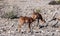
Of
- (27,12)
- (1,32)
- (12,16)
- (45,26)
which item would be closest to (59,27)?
(45,26)

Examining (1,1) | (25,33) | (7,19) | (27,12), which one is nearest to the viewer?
(25,33)

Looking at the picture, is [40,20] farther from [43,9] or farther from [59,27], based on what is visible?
[43,9]

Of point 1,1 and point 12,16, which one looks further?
point 1,1

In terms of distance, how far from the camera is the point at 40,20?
14352 millimetres

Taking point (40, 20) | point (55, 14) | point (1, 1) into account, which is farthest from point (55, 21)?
point (1, 1)

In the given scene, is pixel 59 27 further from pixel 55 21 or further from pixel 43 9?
pixel 43 9

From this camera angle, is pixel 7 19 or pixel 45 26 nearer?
pixel 45 26

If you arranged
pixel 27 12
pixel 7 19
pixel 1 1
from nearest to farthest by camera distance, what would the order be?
1. pixel 7 19
2. pixel 27 12
3. pixel 1 1

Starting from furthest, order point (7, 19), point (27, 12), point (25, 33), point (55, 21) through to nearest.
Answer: point (27, 12)
point (7, 19)
point (55, 21)
point (25, 33)

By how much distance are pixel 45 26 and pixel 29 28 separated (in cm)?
155

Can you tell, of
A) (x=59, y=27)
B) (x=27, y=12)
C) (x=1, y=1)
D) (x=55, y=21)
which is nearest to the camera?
(x=59, y=27)

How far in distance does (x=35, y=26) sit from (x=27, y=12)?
518 cm

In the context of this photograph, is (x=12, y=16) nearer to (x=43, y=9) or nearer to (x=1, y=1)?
(x=43, y=9)

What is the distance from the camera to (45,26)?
13.9 meters
